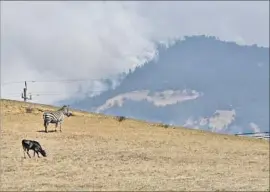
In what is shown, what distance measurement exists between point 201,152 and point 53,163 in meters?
16.1

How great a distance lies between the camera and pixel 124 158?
52594 mm

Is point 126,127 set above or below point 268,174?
above

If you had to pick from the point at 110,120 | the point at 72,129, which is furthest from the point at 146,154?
the point at 110,120

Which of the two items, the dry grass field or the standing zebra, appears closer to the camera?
the dry grass field

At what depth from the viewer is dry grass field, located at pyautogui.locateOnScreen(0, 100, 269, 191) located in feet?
140

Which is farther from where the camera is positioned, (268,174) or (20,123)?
(20,123)

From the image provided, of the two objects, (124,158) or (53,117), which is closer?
(124,158)

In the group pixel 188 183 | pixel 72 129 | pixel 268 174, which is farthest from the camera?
pixel 72 129

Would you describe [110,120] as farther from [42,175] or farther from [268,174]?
[42,175]

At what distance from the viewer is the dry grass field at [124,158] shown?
42.6m

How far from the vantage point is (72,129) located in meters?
68.0

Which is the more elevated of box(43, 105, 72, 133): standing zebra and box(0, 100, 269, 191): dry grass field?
box(43, 105, 72, 133): standing zebra

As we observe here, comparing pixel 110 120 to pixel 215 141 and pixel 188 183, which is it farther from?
pixel 188 183

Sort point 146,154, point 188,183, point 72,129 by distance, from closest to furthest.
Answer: point 188,183
point 146,154
point 72,129
